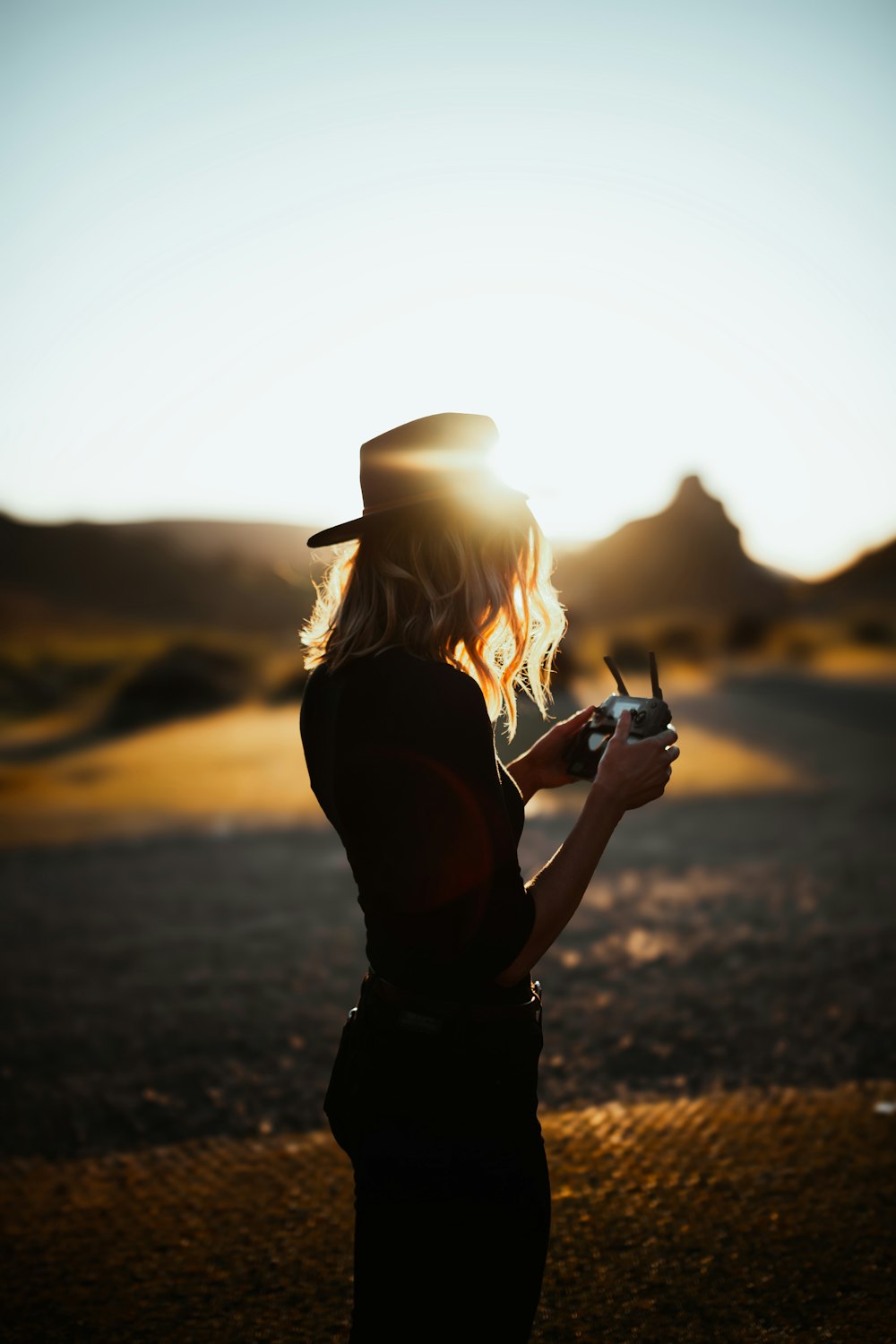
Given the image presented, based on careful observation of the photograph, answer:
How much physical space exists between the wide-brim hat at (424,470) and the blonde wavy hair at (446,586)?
3cm

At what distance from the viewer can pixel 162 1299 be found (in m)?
2.65

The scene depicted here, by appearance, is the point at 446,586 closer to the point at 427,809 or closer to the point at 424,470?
the point at 424,470

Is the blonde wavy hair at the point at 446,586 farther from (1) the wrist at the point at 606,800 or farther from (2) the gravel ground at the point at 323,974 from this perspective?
(2) the gravel ground at the point at 323,974

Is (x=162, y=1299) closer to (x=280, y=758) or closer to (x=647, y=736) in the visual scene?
(x=647, y=736)

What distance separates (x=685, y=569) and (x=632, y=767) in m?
97.1

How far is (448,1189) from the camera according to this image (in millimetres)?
1609

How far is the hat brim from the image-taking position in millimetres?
1678

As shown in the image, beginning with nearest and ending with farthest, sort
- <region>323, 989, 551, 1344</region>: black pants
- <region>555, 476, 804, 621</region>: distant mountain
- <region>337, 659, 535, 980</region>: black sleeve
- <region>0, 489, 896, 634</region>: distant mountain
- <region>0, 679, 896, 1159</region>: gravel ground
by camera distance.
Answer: <region>337, 659, 535, 980</region>: black sleeve, <region>323, 989, 551, 1344</region>: black pants, <region>0, 679, 896, 1159</region>: gravel ground, <region>0, 489, 896, 634</region>: distant mountain, <region>555, 476, 804, 621</region>: distant mountain

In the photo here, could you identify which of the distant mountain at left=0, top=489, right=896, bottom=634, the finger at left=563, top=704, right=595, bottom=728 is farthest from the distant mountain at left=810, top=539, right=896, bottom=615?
the finger at left=563, top=704, right=595, bottom=728

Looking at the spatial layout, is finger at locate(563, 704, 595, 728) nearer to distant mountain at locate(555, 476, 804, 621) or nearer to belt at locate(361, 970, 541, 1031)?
belt at locate(361, 970, 541, 1031)

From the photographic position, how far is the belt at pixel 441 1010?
165 cm

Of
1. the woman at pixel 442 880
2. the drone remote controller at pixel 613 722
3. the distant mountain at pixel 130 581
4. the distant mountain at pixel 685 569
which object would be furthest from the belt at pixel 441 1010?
the distant mountain at pixel 685 569

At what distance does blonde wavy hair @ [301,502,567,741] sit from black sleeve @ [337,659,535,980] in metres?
0.13

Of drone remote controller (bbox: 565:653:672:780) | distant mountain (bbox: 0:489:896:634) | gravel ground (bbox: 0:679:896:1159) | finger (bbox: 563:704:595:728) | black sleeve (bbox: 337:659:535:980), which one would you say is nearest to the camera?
black sleeve (bbox: 337:659:535:980)
